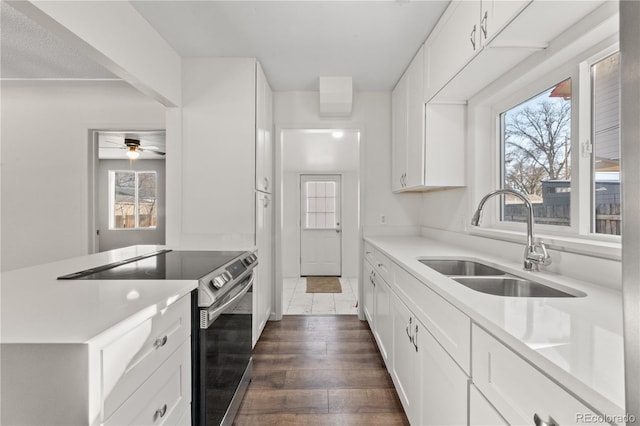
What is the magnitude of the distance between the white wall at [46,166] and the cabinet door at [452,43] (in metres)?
2.77

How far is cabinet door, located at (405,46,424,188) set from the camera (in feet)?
7.73

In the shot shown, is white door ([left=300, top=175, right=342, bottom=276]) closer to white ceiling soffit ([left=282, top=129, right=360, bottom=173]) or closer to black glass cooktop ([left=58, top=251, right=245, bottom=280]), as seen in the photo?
white ceiling soffit ([left=282, top=129, right=360, bottom=173])

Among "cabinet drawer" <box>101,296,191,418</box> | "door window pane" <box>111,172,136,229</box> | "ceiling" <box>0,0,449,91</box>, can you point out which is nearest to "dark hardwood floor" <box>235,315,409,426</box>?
"cabinet drawer" <box>101,296,191,418</box>

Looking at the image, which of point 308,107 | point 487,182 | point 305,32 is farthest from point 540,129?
point 308,107

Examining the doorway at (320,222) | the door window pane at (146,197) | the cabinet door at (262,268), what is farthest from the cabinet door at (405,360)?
the door window pane at (146,197)

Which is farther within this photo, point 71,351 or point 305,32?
point 305,32

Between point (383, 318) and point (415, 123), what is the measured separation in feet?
5.11

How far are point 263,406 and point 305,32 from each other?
2.46 meters

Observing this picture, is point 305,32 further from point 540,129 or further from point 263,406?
point 263,406

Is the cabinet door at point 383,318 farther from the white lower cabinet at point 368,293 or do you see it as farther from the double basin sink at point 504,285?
the double basin sink at point 504,285

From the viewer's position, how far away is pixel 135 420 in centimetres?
88

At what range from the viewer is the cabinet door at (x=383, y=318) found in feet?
6.66

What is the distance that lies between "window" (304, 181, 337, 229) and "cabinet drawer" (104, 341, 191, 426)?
4.68m

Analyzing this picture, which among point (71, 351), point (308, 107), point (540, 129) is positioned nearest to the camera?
point (71, 351)
